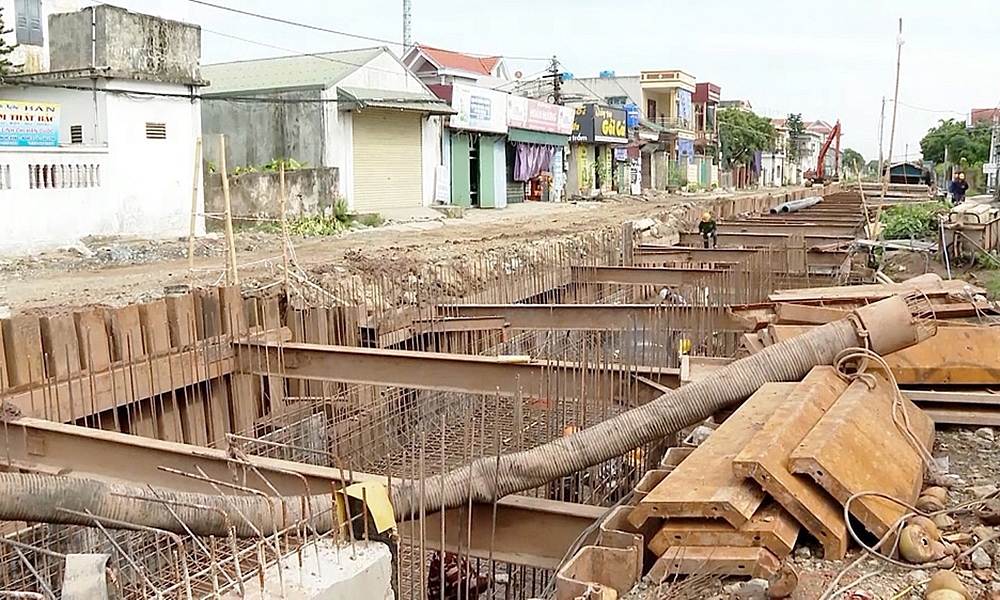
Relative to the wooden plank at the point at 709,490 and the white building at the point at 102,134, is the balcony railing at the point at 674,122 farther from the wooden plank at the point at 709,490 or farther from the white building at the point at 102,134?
the wooden plank at the point at 709,490

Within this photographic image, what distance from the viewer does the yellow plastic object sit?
3.58 m

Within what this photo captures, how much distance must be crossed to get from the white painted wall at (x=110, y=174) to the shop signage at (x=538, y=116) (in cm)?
1563

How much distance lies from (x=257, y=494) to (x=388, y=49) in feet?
84.2

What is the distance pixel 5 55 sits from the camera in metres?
18.0

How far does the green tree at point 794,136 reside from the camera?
92.6 meters

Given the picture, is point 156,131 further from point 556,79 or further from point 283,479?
point 556,79

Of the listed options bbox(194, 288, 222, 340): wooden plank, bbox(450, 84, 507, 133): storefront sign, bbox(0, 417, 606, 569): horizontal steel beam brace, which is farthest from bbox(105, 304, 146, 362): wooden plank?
bbox(450, 84, 507, 133): storefront sign

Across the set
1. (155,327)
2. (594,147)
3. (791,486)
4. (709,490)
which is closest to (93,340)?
(155,327)

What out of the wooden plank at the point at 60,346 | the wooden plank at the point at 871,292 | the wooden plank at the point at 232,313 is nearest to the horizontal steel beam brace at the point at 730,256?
the wooden plank at the point at 871,292

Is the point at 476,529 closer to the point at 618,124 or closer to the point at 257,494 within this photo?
the point at 257,494

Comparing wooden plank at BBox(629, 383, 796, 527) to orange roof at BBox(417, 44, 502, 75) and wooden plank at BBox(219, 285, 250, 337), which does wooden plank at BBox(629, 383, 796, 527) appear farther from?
orange roof at BBox(417, 44, 502, 75)

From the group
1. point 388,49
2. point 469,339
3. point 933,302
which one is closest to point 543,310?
point 469,339

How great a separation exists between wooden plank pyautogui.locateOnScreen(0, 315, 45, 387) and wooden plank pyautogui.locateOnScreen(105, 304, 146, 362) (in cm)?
57

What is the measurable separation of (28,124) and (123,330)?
10926mm
